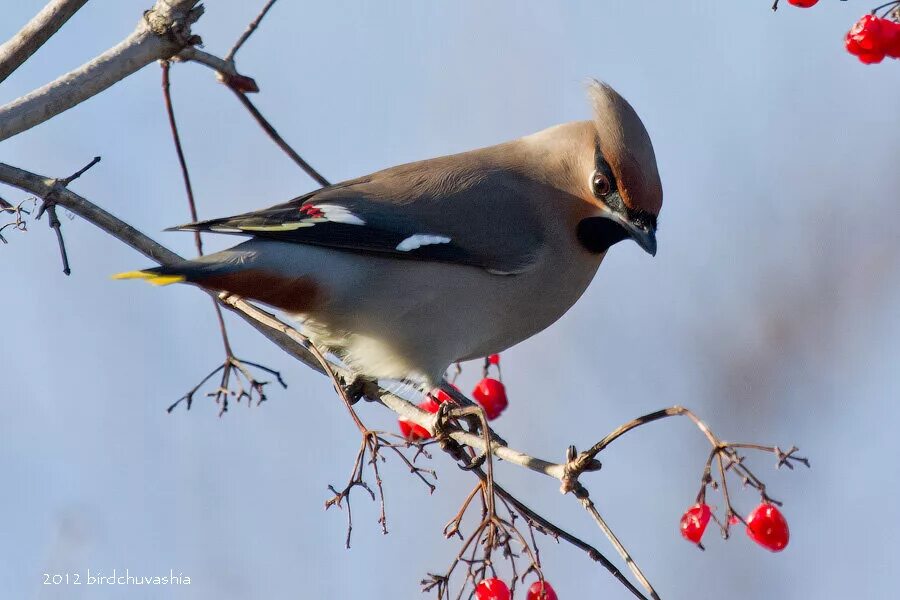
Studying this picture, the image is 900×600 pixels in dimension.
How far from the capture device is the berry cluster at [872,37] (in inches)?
123

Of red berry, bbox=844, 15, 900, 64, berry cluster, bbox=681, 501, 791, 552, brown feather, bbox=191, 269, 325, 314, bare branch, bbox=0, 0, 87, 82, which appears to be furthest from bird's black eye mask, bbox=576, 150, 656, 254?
bare branch, bbox=0, 0, 87, 82

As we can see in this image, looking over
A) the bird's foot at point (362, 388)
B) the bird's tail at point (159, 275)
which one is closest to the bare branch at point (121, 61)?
the bird's tail at point (159, 275)

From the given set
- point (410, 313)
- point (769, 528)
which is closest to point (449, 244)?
point (410, 313)

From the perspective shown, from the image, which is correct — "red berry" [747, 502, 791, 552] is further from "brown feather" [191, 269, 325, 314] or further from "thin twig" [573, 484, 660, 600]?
"brown feather" [191, 269, 325, 314]

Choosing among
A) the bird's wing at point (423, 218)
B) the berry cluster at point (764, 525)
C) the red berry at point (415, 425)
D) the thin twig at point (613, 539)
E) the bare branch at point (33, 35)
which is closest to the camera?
the thin twig at point (613, 539)

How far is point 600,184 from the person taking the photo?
155 inches

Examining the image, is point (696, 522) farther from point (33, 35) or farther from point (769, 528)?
point (33, 35)

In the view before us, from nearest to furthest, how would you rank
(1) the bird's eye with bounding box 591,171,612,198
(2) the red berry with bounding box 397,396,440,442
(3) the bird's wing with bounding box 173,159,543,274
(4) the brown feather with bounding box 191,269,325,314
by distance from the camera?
(4) the brown feather with bounding box 191,269,325,314 → (3) the bird's wing with bounding box 173,159,543,274 → (2) the red berry with bounding box 397,396,440,442 → (1) the bird's eye with bounding box 591,171,612,198

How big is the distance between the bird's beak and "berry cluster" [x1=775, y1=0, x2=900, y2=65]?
0.92 meters

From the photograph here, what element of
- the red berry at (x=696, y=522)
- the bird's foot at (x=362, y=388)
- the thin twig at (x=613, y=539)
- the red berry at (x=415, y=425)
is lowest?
the thin twig at (x=613, y=539)

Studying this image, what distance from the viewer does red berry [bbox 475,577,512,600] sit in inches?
104

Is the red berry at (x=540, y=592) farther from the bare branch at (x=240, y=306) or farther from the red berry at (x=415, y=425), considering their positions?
the red berry at (x=415, y=425)

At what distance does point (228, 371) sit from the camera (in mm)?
3527

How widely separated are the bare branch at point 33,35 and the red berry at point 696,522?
1.95 metres
